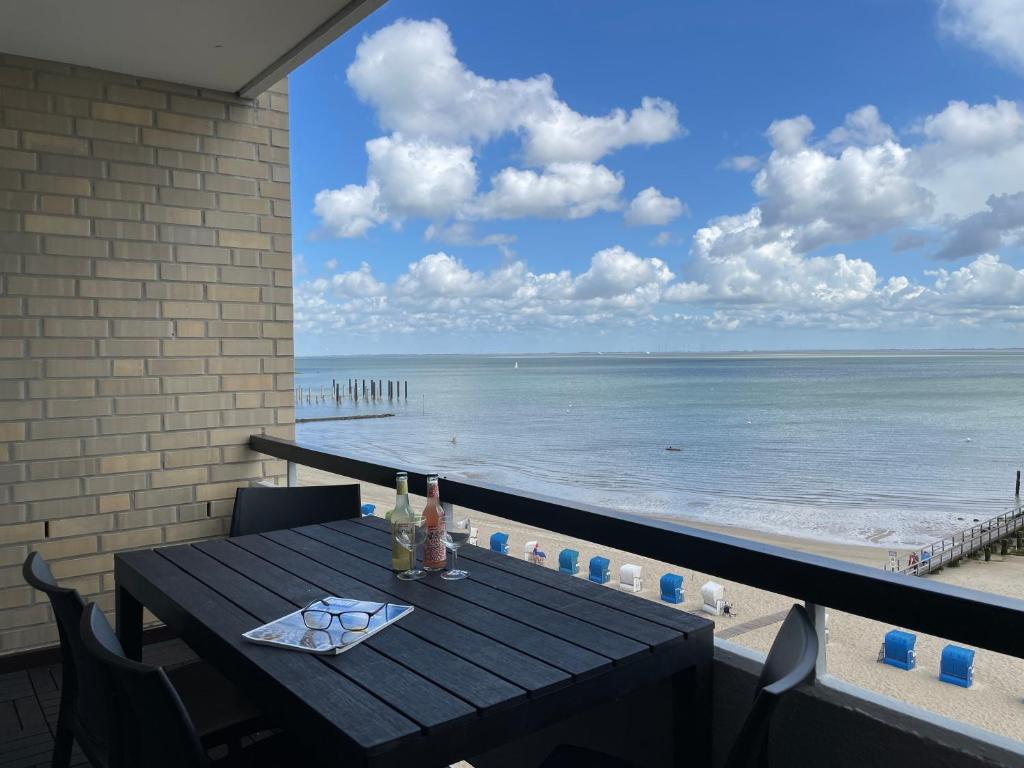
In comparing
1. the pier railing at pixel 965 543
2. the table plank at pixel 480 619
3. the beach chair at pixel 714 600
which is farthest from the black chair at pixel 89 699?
the pier railing at pixel 965 543

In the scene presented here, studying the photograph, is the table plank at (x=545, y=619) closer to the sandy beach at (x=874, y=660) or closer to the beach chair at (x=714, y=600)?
the sandy beach at (x=874, y=660)

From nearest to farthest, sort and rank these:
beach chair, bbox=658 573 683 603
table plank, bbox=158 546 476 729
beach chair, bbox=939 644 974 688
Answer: table plank, bbox=158 546 476 729
beach chair, bbox=658 573 683 603
beach chair, bbox=939 644 974 688

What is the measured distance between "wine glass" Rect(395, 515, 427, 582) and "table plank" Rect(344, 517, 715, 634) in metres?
0.19

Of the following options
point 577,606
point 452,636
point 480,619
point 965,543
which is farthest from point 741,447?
point 452,636

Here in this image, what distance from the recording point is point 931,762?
1.27 m

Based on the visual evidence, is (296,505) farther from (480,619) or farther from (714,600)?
(714,600)

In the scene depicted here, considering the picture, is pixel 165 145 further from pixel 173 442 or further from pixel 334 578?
pixel 334 578

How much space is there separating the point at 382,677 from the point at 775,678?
639 millimetres

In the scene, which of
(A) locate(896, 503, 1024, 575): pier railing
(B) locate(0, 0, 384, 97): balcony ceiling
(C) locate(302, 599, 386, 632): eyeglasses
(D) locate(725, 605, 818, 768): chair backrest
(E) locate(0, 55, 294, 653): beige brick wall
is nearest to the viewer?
(D) locate(725, 605, 818, 768): chair backrest

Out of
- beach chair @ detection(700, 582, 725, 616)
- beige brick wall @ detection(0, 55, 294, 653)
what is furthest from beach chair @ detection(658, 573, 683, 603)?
beige brick wall @ detection(0, 55, 294, 653)

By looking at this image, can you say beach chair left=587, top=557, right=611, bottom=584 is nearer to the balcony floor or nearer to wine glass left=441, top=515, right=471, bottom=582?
the balcony floor

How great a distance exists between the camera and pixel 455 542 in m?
1.91

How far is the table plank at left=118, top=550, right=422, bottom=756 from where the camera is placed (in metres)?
1.09

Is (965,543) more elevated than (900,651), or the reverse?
(900,651)
